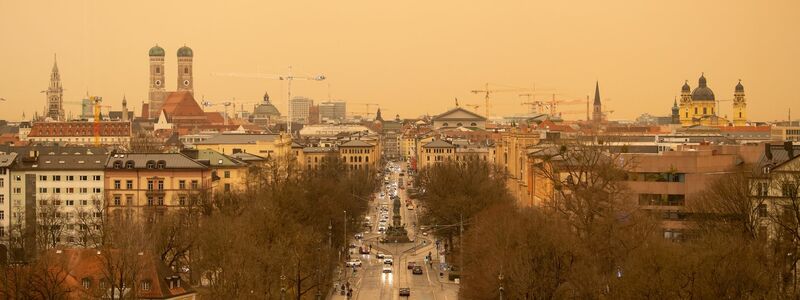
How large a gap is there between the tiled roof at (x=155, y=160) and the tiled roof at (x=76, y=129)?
357 feet

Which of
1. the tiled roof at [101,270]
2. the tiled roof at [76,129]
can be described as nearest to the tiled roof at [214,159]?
the tiled roof at [101,270]

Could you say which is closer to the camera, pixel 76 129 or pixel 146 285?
pixel 146 285

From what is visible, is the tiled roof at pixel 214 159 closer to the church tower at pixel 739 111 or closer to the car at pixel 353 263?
the car at pixel 353 263

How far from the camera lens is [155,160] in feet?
270

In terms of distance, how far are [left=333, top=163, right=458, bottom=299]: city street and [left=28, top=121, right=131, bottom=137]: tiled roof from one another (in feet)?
321

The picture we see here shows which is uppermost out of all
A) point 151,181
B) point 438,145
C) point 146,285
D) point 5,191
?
point 438,145

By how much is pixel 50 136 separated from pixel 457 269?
126m

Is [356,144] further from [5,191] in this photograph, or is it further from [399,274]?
[399,274]

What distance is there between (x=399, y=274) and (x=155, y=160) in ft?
56.5

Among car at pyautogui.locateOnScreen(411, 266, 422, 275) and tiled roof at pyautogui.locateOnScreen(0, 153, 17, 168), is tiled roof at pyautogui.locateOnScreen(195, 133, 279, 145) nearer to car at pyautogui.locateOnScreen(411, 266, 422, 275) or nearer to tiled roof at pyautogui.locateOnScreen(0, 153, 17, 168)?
tiled roof at pyautogui.locateOnScreen(0, 153, 17, 168)

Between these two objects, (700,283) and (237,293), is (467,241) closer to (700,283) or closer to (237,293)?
(237,293)

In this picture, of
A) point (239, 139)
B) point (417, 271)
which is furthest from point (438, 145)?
point (417, 271)

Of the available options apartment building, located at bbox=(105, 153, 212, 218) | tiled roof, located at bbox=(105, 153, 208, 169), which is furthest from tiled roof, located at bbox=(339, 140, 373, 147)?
A: apartment building, located at bbox=(105, 153, 212, 218)

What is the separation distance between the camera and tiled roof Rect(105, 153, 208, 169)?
81.9 m
